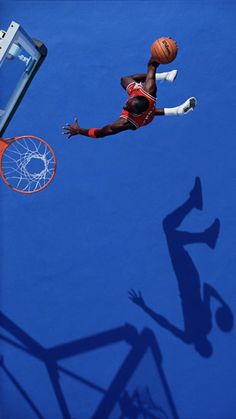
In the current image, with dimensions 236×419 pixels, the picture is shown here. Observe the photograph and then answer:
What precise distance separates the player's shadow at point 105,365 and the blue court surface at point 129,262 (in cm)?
1

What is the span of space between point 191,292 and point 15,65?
3.36m

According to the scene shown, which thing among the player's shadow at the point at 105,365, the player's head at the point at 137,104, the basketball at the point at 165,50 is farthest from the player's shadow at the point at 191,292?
the basketball at the point at 165,50

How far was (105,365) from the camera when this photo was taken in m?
6.62

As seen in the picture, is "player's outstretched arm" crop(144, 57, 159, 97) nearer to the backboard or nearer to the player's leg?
the player's leg

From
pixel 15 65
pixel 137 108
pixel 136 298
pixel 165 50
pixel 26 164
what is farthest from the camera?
pixel 136 298

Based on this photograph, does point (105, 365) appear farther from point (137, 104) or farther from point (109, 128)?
point (137, 104)

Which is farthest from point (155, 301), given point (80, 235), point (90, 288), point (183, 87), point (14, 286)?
point (183, 87)

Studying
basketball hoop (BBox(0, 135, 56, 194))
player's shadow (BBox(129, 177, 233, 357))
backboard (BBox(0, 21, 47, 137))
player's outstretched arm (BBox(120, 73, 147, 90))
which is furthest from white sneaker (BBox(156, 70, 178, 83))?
basketball hoop (BBox(0, 135, 56, 194))

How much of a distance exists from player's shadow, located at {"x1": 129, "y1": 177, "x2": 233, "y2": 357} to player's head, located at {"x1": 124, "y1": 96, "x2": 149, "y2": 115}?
1.72 m

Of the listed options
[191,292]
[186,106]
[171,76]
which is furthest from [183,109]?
[191,292]

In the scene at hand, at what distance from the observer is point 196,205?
260 inches

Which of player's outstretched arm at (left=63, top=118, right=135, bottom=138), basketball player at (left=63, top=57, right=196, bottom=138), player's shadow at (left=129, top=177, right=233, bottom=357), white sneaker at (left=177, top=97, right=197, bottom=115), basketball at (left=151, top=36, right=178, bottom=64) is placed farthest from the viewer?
player's shadow at (left=129, top=177, right=233, bottom=357)

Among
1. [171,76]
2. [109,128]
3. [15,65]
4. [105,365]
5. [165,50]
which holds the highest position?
[171,76]

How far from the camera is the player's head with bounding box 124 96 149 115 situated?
201 inches
